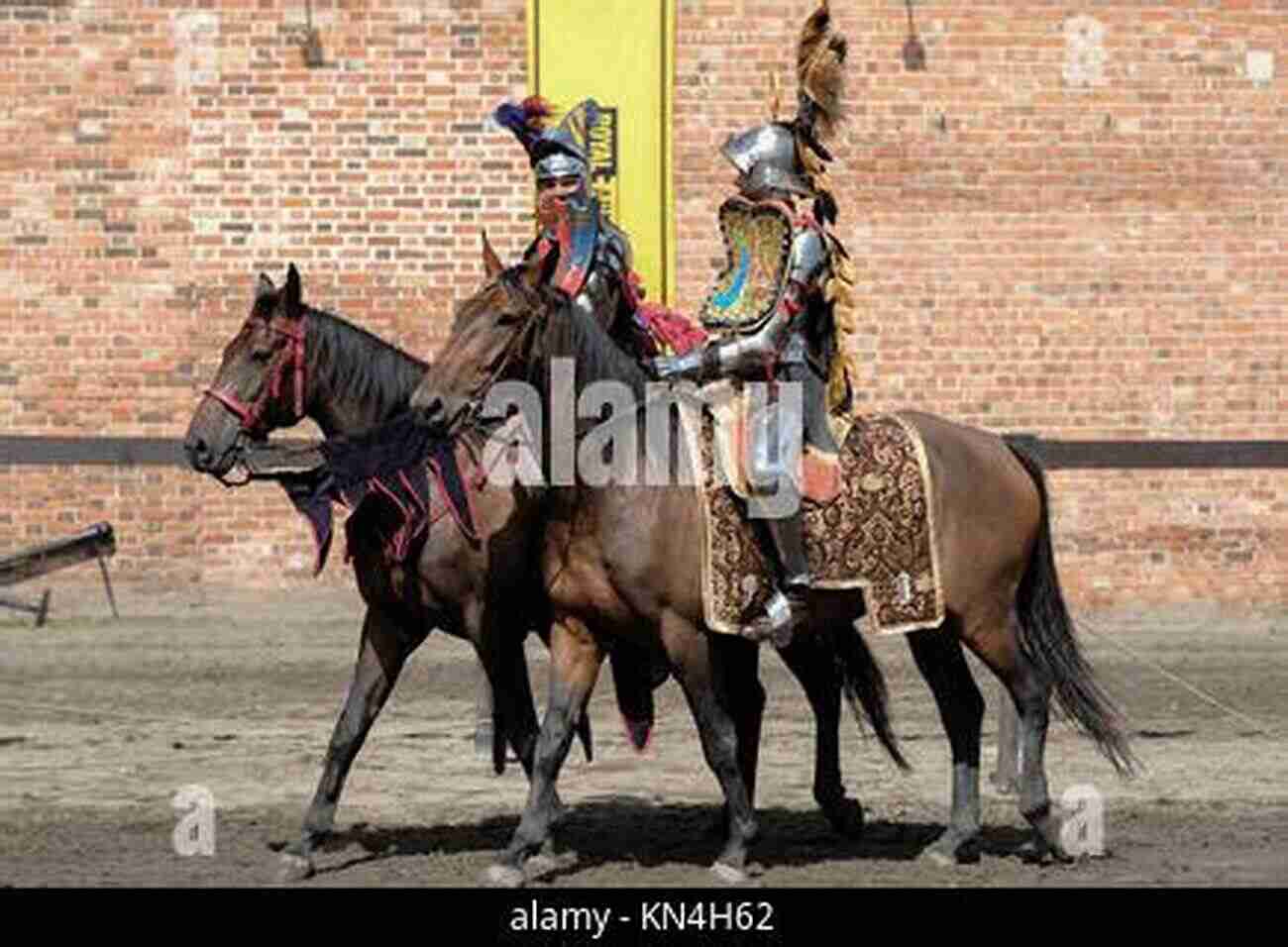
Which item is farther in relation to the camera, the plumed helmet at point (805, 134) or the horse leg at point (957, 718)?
the horse leg at point (957, 718)

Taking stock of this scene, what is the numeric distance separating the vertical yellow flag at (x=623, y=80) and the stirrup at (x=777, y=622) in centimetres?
834

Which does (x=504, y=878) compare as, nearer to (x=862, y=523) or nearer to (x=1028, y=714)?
(x=862, y=523)

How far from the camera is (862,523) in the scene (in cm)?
1063

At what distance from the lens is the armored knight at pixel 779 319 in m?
10.3

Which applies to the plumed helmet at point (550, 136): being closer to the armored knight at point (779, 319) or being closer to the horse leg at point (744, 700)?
the armored knight at point (779, 319)

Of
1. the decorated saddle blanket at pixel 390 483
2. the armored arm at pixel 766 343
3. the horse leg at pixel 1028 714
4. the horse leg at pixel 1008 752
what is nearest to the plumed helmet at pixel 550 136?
the decorated saddle blanket at pixel 390 483

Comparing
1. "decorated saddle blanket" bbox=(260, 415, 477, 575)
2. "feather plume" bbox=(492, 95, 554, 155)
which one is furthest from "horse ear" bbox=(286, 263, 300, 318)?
"feather plume" bbox=(492, 95, 554, 155)

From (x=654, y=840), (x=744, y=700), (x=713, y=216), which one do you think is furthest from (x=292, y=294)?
(x=713, y=216)

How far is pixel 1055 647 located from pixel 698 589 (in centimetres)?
155

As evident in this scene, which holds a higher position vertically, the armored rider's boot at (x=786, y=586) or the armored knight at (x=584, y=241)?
the armored knight at (x=584, y=241)

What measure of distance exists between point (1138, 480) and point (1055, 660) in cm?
840

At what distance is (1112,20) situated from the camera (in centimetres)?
1933

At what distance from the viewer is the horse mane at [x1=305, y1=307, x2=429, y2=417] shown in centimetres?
1082
